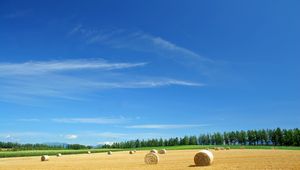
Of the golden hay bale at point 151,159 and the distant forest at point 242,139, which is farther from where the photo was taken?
the distant forest at point 242,139

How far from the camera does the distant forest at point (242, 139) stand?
144250 millimetres

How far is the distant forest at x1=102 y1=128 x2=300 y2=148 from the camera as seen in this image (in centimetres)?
14425

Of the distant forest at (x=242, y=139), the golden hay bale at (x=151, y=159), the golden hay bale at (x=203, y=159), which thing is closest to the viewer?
the golden hay bale at (x=203, y=159)

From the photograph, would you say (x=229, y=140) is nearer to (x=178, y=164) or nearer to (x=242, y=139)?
(x=242, y=139)

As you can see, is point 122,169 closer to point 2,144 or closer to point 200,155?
point 200,155

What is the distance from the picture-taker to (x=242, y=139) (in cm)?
17400

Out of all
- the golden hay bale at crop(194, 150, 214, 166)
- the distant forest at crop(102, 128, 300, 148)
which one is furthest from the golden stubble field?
the distant forest at crop(102, 128, 300, 148)

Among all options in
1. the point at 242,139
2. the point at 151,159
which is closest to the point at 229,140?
the point at 242,139

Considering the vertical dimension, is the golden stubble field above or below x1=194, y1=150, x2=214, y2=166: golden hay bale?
below

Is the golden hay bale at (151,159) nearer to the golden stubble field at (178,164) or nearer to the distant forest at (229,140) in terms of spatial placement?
the golden stubble field at (178,164)

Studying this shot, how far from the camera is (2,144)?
191 metres

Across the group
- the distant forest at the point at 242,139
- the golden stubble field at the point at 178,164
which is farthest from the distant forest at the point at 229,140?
the golden stubble field at the point at 178,164

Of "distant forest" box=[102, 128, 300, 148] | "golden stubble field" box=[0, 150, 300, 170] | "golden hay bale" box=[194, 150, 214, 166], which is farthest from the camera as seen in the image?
"distant forest" box=[102, 128, 300, 148]

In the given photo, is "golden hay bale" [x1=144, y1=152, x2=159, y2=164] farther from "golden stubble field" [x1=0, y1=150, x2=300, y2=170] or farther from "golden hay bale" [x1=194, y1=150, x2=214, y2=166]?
→ "golden hay bale" [x1=194, y1=150, x2=214, y2=166]
